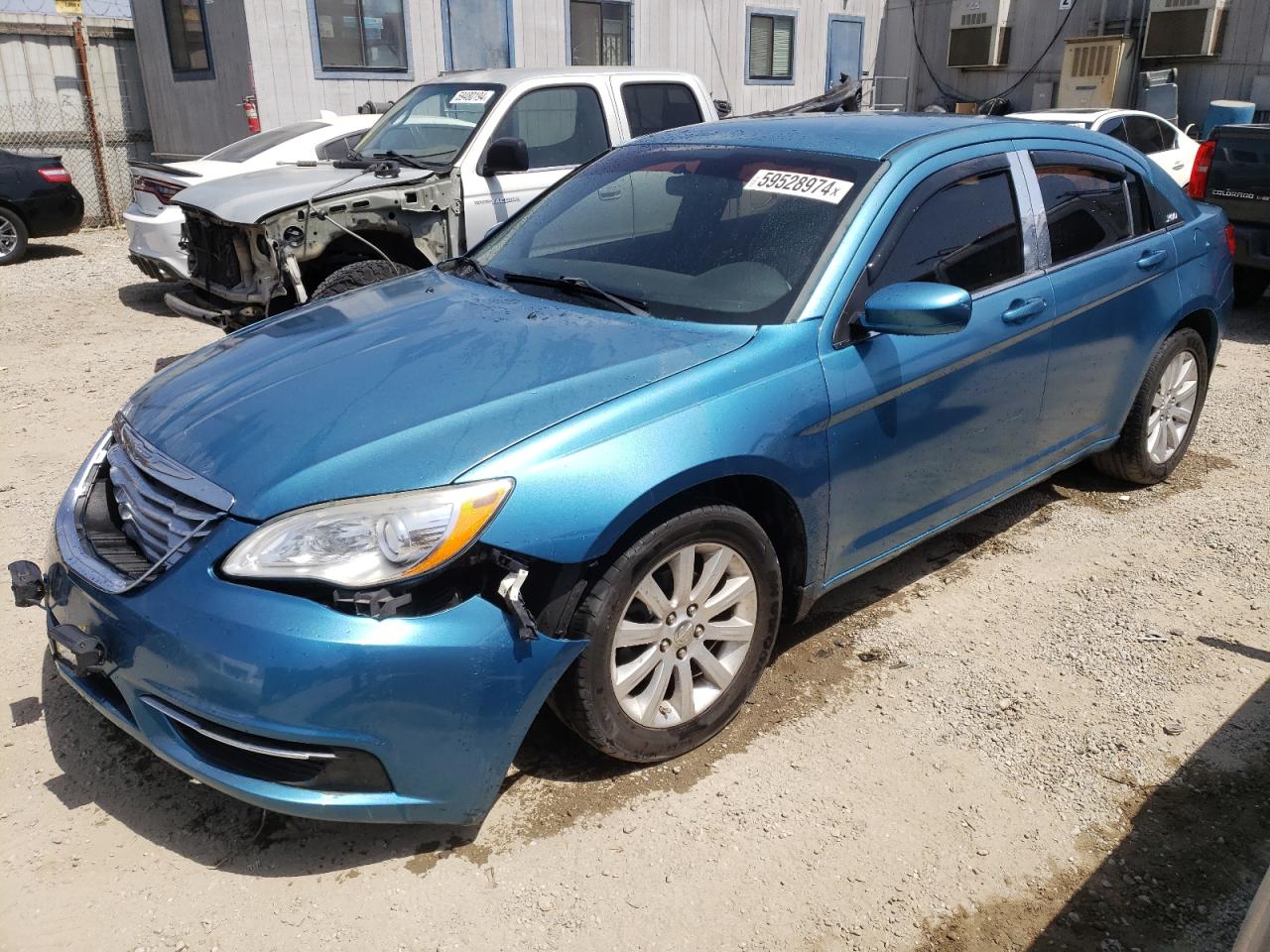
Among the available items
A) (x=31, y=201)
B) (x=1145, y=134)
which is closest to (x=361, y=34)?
(x=31, y=201)

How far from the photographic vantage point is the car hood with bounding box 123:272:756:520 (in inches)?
104

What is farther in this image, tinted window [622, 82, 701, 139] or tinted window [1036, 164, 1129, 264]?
tinted window [622, 82, 701, 139]

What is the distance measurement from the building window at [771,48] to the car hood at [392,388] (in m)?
14.3

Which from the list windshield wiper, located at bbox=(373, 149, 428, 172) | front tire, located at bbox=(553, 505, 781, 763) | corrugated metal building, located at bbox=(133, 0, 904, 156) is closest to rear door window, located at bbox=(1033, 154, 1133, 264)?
front tire, located at bbox=(553, 505, 781, 763)

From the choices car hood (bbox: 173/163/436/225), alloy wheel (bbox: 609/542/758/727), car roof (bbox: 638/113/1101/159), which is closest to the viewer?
alloy wheel (bbox: 609/542/758/727)

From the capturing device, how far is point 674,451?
9.19ft

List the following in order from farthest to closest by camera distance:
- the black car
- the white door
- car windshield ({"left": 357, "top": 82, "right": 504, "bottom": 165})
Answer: the black car
car windshield ({"left": 357, "top": 82, "right": 504, "bottom": 165})
the white door

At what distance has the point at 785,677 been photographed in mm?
3621

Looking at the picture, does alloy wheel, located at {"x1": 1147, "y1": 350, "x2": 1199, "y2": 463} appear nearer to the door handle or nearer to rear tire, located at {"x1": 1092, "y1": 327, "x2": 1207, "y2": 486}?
rear tire, located at {"x1": 1092, "y1": 327, "x2": 1207, "y2": 486}

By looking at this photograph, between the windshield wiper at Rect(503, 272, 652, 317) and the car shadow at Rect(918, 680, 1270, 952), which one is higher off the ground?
the windshield wiper at Rect(503, 272, 652, 317)

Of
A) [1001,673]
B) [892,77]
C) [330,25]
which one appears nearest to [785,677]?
[1001,673]

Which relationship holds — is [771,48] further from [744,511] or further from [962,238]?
[744,511]

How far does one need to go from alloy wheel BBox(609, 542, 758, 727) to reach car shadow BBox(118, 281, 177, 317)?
733 centimetres

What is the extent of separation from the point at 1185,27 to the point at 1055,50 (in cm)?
239
